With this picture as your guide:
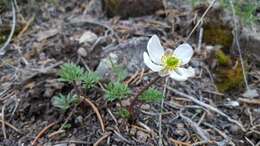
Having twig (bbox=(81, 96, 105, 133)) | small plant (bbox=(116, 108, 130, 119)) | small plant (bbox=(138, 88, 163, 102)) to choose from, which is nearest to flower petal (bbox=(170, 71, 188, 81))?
small plant (bbox=(138, 88, 163, 102))

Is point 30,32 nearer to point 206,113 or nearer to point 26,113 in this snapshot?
point 26,113

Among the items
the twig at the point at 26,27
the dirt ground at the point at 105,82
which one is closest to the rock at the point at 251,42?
the dirt ground at the point at 105,82

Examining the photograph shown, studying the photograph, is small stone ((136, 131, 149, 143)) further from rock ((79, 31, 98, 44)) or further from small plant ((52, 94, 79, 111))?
rock ((79, 31, 98, 44))

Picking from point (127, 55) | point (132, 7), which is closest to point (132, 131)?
point (127, 55)

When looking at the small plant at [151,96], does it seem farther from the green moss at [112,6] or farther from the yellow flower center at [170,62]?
the green moss at [112,6]

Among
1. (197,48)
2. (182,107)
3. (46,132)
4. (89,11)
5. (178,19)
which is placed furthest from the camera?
(89,11)

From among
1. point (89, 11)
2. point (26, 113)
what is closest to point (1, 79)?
point (26, 113)

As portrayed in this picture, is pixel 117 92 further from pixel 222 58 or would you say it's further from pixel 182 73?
pixel 222 58
